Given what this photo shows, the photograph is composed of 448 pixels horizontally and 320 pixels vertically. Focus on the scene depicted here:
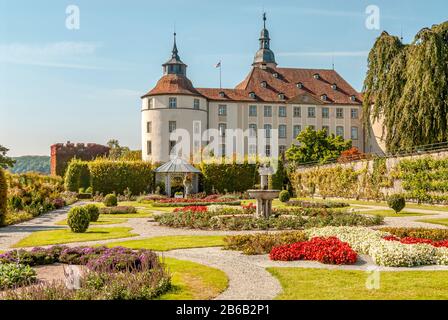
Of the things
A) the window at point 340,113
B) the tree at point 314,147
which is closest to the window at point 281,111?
the tree at point 314,147

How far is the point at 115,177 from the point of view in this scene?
46562 mm

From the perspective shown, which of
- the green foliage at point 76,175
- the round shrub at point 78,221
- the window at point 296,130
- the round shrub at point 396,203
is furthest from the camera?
the window at point 296,130

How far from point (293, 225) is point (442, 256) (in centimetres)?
770

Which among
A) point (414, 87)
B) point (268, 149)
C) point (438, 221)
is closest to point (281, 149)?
point (268, 149)

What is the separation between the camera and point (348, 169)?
38.9 m

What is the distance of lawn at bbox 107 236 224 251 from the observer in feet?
46.0

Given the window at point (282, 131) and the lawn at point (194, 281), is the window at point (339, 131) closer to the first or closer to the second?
the window at point (282, 131)

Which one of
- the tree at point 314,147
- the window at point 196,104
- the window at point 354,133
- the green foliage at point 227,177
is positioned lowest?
the green foliage at point 227,177

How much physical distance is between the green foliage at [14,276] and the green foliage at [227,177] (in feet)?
124

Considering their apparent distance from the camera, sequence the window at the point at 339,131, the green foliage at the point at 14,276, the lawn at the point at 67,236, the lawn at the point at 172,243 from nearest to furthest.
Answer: the green foliage at the point at 14,276, the lawn at the point at 172,243, the lawn at the point at 67,236, the window at the point at 339,131

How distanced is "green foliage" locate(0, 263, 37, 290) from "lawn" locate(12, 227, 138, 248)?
5504 mm

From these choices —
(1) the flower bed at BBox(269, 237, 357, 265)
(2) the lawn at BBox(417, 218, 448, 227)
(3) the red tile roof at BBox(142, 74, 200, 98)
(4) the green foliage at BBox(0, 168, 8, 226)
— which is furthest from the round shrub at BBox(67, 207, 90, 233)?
(3) the red tile roof at BBox(142, 74, 200, 98)

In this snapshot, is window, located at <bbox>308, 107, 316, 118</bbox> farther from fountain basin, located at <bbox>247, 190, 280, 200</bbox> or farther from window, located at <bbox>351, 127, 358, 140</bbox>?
fountain basin, located at <bbox>247, 190, 280, 200</bbox>

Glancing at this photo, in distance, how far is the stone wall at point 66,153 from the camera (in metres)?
63.8
